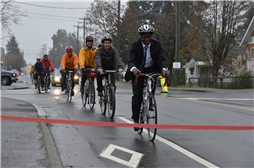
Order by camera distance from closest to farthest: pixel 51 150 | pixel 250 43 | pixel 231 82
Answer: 1. pixel 51 150
2. pixel 231 82
3. pixel 250 43

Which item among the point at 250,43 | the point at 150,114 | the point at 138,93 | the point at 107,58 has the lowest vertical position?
the point at 150,114

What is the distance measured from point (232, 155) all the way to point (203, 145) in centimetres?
68

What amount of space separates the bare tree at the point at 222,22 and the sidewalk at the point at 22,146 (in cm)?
2634

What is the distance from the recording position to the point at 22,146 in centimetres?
542

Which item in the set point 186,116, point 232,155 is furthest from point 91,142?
point 186,116

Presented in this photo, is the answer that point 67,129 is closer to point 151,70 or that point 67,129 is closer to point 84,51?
point 151,70

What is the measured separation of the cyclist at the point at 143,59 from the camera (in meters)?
6.21

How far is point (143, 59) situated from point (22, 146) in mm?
2532

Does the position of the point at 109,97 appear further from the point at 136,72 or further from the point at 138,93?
the point at 136,72

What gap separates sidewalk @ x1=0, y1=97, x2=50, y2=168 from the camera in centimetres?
459

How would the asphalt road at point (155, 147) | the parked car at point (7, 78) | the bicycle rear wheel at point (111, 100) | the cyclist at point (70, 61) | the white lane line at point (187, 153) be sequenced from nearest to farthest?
the white lane line at point (187, 153)
the asphalt road at point (155, 147)
the bicycle rear wheel at point (111, 100)
the cyclist at point (70, 61)
the parked car at point (7, 78)

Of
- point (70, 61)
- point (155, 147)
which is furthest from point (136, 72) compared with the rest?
point (70, 61)

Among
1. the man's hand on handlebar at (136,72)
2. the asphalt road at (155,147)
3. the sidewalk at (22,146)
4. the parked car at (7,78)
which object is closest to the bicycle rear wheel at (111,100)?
the asphalt road at (155,147)

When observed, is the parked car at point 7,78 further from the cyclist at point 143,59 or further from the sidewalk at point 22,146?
the cyclist at point 143,59
